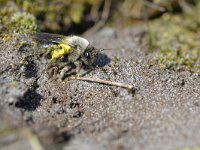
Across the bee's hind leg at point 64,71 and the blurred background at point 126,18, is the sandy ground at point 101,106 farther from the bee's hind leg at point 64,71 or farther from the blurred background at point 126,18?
the blurred background at point 126,18

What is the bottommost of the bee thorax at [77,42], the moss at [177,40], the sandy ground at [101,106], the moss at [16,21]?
the sandy ground at [101,106]

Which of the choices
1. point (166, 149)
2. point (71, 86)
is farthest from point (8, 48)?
point (166, 149)

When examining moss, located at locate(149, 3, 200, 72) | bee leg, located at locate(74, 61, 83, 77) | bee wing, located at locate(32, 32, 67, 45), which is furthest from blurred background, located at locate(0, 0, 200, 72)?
bee leg, located at locate(74, 61, 83, 77)

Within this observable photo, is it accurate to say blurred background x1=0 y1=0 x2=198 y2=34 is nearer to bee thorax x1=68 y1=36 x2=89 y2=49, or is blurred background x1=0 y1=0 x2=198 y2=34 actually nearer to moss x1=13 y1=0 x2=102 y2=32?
moss x1=13 y1=0 x2=102 y2=32

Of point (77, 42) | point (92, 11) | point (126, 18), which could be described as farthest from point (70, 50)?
point (126, 18)

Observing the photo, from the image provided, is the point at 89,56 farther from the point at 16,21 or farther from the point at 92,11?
the point at 92,11

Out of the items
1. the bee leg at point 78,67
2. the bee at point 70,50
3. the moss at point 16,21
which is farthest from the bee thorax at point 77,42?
the moss at point 16,21
